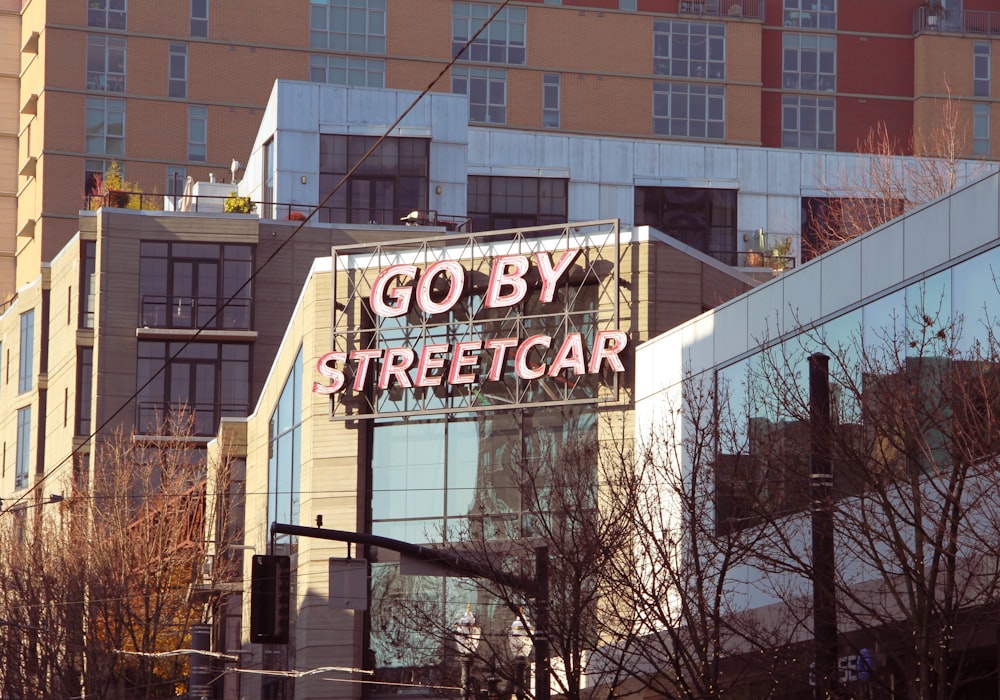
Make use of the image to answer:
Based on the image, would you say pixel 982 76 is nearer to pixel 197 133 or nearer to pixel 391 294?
pixel 197 133

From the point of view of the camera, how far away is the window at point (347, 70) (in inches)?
3738

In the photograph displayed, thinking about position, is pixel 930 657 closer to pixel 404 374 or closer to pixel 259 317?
pixel 404 374

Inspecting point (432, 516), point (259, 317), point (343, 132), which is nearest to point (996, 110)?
point (343, 132)

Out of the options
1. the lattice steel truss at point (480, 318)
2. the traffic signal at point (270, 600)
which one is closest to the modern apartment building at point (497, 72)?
the lattice steel truss at point (480, 318)

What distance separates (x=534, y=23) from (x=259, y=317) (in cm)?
3226

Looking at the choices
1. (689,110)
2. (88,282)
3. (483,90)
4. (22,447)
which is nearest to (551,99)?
(483,90)

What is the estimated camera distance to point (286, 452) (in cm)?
5328

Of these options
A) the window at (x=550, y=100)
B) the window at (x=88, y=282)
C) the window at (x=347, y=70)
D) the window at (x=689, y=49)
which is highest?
the window at (x=689, y=49)

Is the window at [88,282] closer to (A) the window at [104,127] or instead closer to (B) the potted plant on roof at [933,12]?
(A) the window at [104,127]

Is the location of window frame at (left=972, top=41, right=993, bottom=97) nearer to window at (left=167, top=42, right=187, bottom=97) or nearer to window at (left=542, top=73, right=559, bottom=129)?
window at (left=542, top=73, right=559, bottom=129)

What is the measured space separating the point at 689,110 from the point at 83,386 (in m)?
37.6

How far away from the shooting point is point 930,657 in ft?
78.2

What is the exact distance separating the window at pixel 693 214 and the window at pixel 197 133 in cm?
2417

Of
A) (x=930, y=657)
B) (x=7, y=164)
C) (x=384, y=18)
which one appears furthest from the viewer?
(x=7, y=164)
